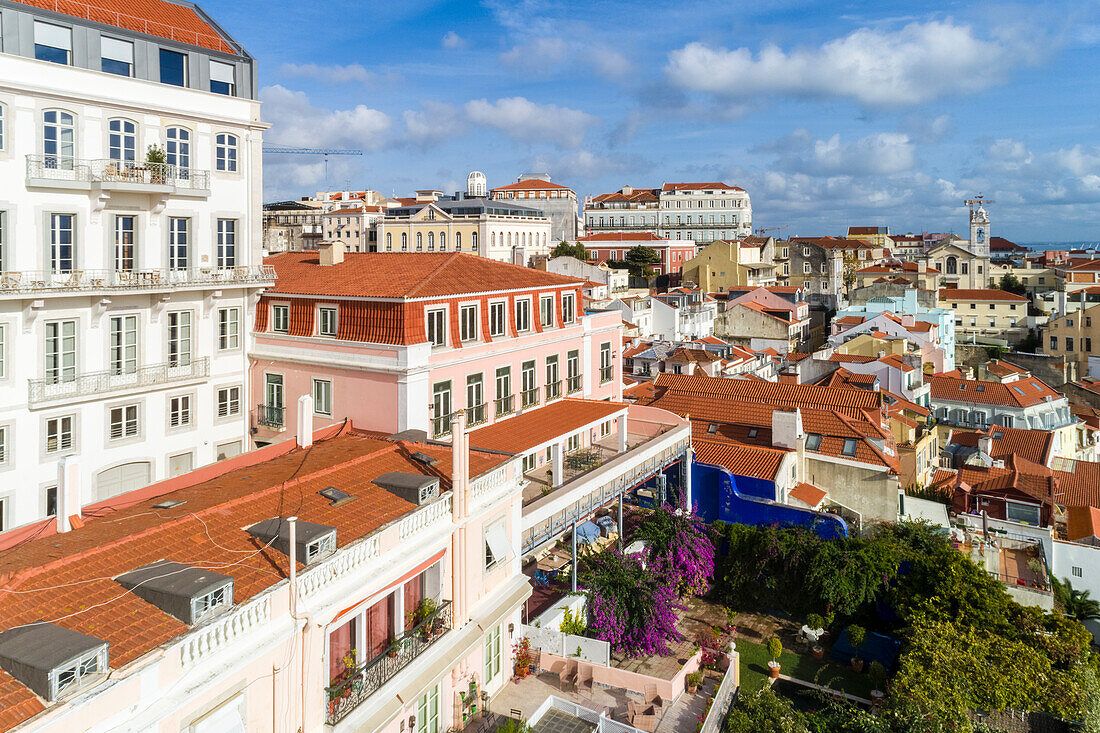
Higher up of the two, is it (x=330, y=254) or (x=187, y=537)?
(x=330, y=254)

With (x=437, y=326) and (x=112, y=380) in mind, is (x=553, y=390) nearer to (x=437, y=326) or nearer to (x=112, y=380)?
(x=437, y=326)

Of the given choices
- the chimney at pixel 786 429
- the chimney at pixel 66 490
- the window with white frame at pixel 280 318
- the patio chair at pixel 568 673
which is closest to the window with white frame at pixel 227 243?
the window with white frame at pixel 280 318

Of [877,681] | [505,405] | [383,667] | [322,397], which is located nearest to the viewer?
[383,667]

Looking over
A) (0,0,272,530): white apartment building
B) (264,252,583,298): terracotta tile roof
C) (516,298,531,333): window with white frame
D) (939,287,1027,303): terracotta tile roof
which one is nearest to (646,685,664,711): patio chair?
(264,252,583,298): terracotta tile roof

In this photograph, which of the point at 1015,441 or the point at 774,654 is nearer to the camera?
the point at 774,654

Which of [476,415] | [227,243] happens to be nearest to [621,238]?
[227,243]

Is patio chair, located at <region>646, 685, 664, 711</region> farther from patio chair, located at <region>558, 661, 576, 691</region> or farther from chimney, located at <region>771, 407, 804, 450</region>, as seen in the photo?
chimney, located at <region>771, 407, 804, 450</region>

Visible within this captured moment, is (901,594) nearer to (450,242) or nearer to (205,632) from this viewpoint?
(205,632)

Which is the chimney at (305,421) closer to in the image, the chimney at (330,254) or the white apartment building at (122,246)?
the white apartment building at (122,246)
